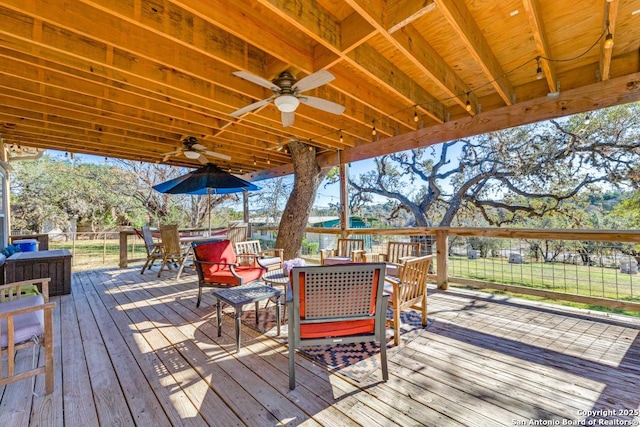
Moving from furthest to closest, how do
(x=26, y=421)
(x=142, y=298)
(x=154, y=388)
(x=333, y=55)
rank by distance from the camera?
1. (x=142, y=298)
2. (x=333, y=55)
3. (x=154, y=388)
4. (x=26, y=421)

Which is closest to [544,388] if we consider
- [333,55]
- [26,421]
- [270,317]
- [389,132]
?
[270,317]

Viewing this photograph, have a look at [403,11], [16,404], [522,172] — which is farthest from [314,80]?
[522,172]

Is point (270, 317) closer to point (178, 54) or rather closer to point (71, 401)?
point (71, 401)

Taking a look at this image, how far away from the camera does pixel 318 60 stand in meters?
2.74

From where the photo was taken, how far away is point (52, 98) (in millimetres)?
3271

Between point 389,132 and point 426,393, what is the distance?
392 cm

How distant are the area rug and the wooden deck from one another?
0.29 feet

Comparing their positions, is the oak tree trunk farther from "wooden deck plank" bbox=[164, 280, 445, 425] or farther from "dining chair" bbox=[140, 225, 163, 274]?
"wooden deck plank" bbox=[164, 280, 445, 425]

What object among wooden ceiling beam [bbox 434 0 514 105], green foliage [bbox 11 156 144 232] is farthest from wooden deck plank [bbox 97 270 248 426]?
green foliage [bbox 11 156 144 232]

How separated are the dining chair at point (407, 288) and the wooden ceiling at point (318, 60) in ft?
6.22

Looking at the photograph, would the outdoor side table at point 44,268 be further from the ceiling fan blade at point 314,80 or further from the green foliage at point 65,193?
the green foliage at point 65,193

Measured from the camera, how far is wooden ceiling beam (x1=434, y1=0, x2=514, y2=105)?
195cm

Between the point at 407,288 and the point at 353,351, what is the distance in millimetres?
806

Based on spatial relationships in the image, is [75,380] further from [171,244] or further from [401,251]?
[401,251]
